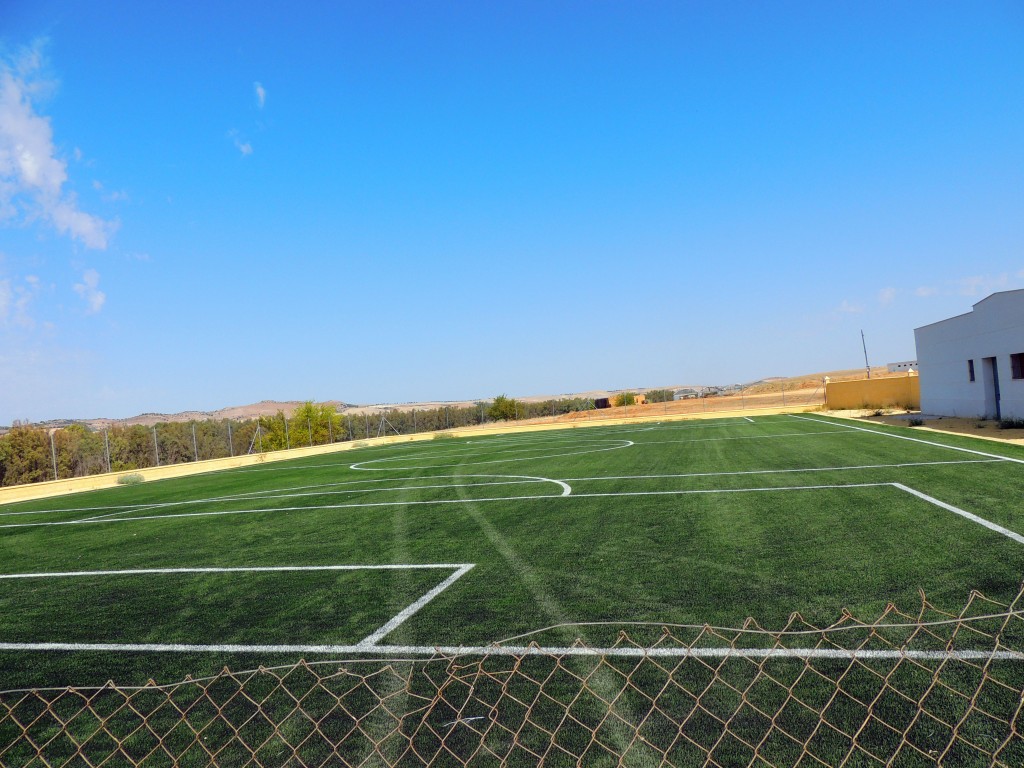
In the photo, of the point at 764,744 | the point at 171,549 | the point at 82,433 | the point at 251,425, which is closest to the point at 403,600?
the point at 764,744

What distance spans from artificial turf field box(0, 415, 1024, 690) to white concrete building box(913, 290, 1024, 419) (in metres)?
9.79

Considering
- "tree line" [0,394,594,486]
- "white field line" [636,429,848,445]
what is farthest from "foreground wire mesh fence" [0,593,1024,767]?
"tree line" [0,394,594,486]

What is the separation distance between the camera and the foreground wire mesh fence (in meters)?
3.41

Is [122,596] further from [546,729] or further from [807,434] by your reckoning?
[807,434]

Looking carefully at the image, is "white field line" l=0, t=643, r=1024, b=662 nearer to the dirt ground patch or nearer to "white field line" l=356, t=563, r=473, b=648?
"white field line" l=356, t=563, r=473, b=648

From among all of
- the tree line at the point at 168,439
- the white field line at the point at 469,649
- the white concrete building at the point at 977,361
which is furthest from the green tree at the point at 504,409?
the white field line at the point at 469,649

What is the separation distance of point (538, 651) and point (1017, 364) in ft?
78.4

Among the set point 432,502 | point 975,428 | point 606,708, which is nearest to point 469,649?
point 606,708

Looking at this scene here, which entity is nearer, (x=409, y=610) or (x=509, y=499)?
(x=409, y=610)

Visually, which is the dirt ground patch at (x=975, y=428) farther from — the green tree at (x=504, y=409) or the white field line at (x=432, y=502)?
the green tree at (x=504, y=409)

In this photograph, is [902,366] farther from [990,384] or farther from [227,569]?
[227,569]

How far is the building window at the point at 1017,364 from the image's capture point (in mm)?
22047

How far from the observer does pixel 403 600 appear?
20.4 feet

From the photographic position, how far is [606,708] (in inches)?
152
